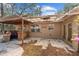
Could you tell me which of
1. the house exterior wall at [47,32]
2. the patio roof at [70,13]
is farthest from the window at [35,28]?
the patio roof at [70,13]

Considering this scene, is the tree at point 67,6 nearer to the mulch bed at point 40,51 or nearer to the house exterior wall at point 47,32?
the house exterior wall at point 47,32

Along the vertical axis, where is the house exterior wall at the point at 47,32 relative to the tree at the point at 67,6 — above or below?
below

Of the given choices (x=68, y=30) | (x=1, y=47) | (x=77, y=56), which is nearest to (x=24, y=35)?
(x=1, y=47)

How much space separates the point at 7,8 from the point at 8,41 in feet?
1.86

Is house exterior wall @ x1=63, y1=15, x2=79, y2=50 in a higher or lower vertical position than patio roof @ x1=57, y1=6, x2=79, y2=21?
lower

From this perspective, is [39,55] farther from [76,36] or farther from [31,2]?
[31,2]

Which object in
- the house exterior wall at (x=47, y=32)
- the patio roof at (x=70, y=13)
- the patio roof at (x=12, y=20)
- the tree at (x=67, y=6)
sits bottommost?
the house exterior wall at (x=47, y=32)

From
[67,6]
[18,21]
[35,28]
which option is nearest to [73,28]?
[67,6]

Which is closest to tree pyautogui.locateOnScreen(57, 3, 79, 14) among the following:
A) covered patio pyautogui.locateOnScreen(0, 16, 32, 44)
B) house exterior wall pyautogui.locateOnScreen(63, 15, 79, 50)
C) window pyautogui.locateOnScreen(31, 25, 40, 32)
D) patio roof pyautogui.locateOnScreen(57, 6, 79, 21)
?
patio roof pyautogui.locateOnScreen(57, 6, 79, 21)

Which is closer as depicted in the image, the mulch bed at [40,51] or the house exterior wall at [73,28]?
the house exterior wall at [73,28]

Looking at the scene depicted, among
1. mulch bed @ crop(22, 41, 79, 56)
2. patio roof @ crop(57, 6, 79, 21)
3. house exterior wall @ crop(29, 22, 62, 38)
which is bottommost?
mulch bed @ crop(22, 41, 79, 56)

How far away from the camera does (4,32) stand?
8.18 ft

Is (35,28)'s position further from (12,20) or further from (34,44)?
(12,20)

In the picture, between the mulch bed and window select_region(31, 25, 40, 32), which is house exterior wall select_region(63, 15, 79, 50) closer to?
the mulch bed
